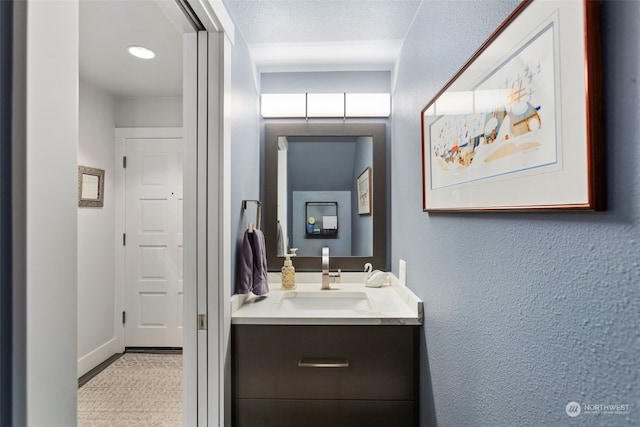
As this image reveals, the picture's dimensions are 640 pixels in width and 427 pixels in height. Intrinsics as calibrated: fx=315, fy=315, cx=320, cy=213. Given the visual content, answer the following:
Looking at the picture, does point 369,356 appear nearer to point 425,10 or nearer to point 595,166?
point 595,166

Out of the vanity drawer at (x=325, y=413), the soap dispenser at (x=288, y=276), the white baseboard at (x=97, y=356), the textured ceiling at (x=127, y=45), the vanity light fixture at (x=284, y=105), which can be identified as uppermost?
the textured ceiling at (x=127, y=45)

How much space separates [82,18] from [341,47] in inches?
53.8

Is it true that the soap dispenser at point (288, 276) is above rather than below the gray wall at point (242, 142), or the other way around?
below

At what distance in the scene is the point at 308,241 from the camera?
2.03 m

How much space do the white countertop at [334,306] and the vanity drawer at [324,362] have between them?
0.04 meters

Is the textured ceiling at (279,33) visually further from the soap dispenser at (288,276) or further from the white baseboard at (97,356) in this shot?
the white baseboard at (97,356)

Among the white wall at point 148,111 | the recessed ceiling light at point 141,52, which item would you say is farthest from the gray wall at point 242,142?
the white wall at point 148,111

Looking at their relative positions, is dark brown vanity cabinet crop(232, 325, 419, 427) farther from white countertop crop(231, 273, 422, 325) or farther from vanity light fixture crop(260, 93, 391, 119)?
vanity light fixture crop(260, 93, 391, 119)

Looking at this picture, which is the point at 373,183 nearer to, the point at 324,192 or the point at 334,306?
the point at 324,192

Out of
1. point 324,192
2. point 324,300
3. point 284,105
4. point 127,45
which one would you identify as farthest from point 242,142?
point 127,45

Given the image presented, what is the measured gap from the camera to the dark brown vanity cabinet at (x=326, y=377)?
137cm

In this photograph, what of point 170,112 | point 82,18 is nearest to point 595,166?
point 82,18

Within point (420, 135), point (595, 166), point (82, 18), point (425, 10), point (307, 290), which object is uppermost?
point (82, 18)

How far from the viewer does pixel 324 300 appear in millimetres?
1760
